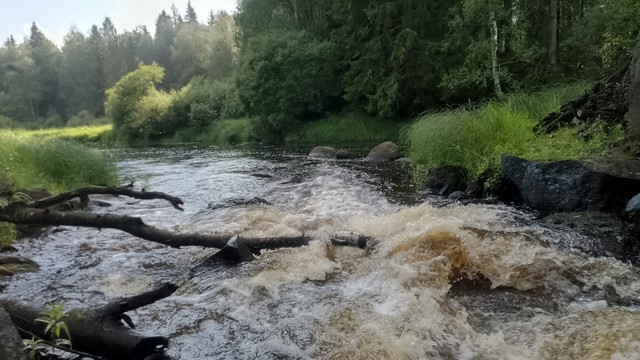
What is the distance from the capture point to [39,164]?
33.0 feet

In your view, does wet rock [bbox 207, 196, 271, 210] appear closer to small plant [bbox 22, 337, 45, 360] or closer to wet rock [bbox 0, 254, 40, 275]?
wet rock [bbox 0, 254, 40, 275]

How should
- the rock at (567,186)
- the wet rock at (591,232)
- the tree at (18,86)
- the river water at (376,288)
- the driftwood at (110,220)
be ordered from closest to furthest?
the river water at (376,288) → the driftwood at (110,220) → the wet rock at (591,232) → the rock at (567,186) → the tree at (18,86)

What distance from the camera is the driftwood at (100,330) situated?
115 inches

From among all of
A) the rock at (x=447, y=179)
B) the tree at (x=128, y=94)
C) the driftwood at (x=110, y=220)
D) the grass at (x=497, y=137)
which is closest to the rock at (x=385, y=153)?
the grass at (x=497, y=137)

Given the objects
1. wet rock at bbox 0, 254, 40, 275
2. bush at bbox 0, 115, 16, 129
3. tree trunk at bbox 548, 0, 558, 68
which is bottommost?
wet rock at bbox 0, 254, 40, 275

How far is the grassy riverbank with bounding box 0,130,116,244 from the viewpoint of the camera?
358 inches

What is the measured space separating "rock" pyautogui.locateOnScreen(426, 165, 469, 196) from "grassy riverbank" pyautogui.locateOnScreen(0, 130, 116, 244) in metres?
7.87

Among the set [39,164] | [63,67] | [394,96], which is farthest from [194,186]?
[63,67]

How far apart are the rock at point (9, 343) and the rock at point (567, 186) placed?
6.32 m

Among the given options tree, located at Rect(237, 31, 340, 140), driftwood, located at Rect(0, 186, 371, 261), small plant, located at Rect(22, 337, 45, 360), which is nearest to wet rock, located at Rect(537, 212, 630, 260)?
driftwood, located at Rect(0, 186, 371, 261)

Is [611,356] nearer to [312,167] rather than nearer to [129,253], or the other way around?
[129,253]

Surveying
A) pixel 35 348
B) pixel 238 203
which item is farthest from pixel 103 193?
pixel 238 203

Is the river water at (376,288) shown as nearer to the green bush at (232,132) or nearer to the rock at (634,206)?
the rock at (634,206)

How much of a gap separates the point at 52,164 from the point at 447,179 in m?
8.94
